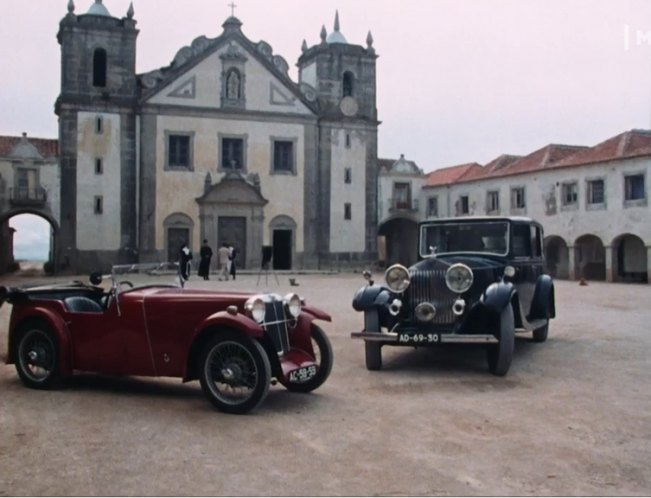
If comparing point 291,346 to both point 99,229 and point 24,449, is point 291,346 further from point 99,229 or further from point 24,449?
point 99,229

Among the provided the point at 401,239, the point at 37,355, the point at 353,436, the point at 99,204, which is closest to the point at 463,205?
the point at 401,239

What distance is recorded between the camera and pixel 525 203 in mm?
35219

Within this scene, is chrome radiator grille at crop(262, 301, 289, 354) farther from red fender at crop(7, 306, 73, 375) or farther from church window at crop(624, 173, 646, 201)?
church window at crop(624, 173, 646, 201)

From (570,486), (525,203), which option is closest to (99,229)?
(525,203)

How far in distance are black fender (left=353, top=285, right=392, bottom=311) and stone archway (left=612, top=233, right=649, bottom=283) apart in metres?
24.6

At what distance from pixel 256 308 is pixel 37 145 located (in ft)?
95.4

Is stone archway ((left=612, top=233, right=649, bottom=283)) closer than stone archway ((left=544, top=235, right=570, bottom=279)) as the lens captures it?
Yes

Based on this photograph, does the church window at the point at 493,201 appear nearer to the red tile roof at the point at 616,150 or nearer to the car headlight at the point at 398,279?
the red tile roof at the point at 616,150

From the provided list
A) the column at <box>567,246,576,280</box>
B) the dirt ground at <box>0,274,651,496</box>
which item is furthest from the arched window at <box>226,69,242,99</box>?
A: the dirt ground at <box>0,274,651,496</box>

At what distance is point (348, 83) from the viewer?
3744 cm

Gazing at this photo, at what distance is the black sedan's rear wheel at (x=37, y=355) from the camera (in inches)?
278

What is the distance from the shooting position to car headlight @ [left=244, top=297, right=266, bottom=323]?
6348 millimetres

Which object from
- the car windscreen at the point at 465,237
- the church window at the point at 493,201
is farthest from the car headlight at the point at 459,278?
the church window at the point at 493,201

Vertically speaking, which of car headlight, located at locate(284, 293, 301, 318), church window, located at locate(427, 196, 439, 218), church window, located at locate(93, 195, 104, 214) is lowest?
car headlight, located at locate(284, 293, 301, 318)
